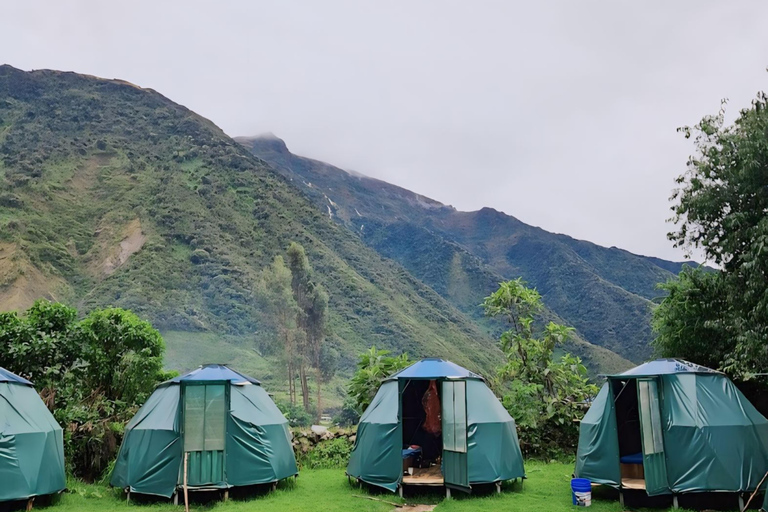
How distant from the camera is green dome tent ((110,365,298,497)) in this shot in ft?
41.6

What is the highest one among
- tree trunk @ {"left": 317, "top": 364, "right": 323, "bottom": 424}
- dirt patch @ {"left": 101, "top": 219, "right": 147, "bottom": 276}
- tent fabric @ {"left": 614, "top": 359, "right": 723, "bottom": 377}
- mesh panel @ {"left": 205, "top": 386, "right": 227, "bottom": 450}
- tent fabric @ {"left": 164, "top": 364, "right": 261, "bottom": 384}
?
dirt patch @ {"left": 101, "top": 219, "right": 147, "bottom": 276}

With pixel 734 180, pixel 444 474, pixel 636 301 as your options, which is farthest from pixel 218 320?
pixel 636 301

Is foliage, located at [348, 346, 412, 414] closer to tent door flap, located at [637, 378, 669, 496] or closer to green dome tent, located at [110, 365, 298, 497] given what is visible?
green dome tent, located at [110, 365, 298, 497]

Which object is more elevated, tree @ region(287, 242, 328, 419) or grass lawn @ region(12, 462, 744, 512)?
tree @ region(287, 242, 328, 419)

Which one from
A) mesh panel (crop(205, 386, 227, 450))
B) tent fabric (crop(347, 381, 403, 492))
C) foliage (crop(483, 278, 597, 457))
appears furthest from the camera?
foliage (crop(483, 278, 597, 457))

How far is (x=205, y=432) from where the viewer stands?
12961 millimetres

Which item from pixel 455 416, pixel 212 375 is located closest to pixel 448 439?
pixel 455 416

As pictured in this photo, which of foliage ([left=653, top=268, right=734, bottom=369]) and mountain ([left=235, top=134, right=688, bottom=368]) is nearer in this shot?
foliage ([left=653, top=268, right=734, bottom=369])

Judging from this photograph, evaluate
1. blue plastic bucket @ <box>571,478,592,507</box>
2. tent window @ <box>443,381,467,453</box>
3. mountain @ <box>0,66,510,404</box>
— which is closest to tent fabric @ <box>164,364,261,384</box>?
tent window @ <box>443,381,467,453</box>

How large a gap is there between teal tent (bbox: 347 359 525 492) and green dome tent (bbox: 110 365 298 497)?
7.31ft

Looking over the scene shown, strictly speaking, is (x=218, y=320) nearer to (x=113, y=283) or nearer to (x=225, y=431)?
(x=113, y=283)

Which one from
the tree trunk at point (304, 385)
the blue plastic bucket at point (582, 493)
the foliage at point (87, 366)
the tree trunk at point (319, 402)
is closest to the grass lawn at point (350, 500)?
the blue plastic bucket at point (582, 493)

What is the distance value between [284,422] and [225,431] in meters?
1.92

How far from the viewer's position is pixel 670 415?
11.9 metres
